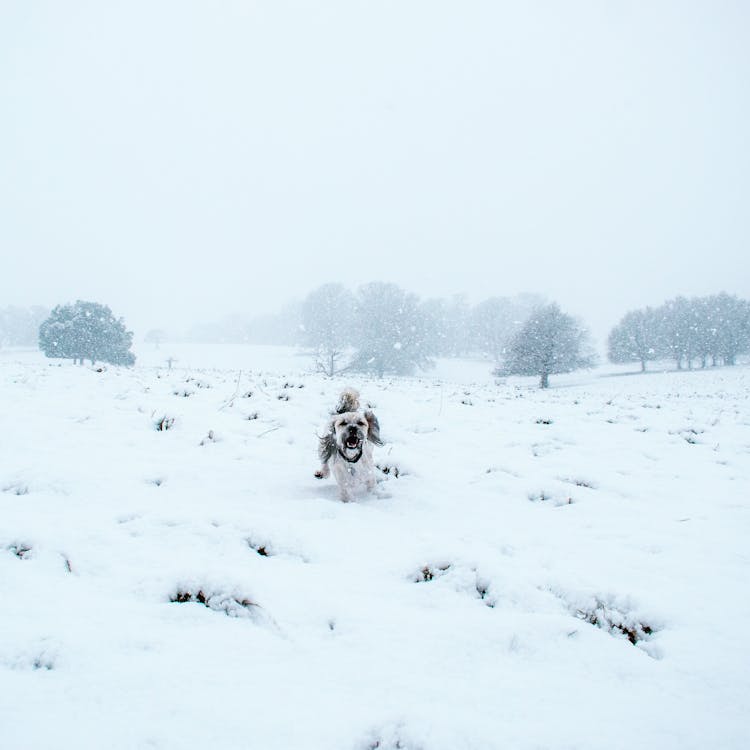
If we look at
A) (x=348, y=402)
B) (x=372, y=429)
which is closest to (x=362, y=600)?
(x=372, y=429)

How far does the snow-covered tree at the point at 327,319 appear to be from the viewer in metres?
53.5

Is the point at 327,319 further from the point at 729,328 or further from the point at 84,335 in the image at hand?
the point at 729,328

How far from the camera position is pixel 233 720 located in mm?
1869

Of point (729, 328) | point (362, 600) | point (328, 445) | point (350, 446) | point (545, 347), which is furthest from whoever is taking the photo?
point (729, 328)

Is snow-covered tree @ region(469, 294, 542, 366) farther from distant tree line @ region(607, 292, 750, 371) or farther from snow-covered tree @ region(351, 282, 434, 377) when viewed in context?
snow-covered tree @ region(351, 282, 434, 377)

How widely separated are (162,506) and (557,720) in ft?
11.5

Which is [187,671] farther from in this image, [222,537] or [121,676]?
[222,537]

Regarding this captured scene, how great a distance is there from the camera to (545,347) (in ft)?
121

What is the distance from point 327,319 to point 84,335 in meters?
25.1

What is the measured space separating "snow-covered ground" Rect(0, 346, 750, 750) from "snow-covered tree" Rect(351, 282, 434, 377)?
3743cm

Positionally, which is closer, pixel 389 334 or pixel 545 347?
pixel 545 347

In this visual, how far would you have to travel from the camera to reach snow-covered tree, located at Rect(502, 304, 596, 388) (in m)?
36.9

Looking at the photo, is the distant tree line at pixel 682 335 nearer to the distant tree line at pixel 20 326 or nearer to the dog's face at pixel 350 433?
the dog's face at pixel 350 433

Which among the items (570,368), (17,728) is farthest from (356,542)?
(570,368)
